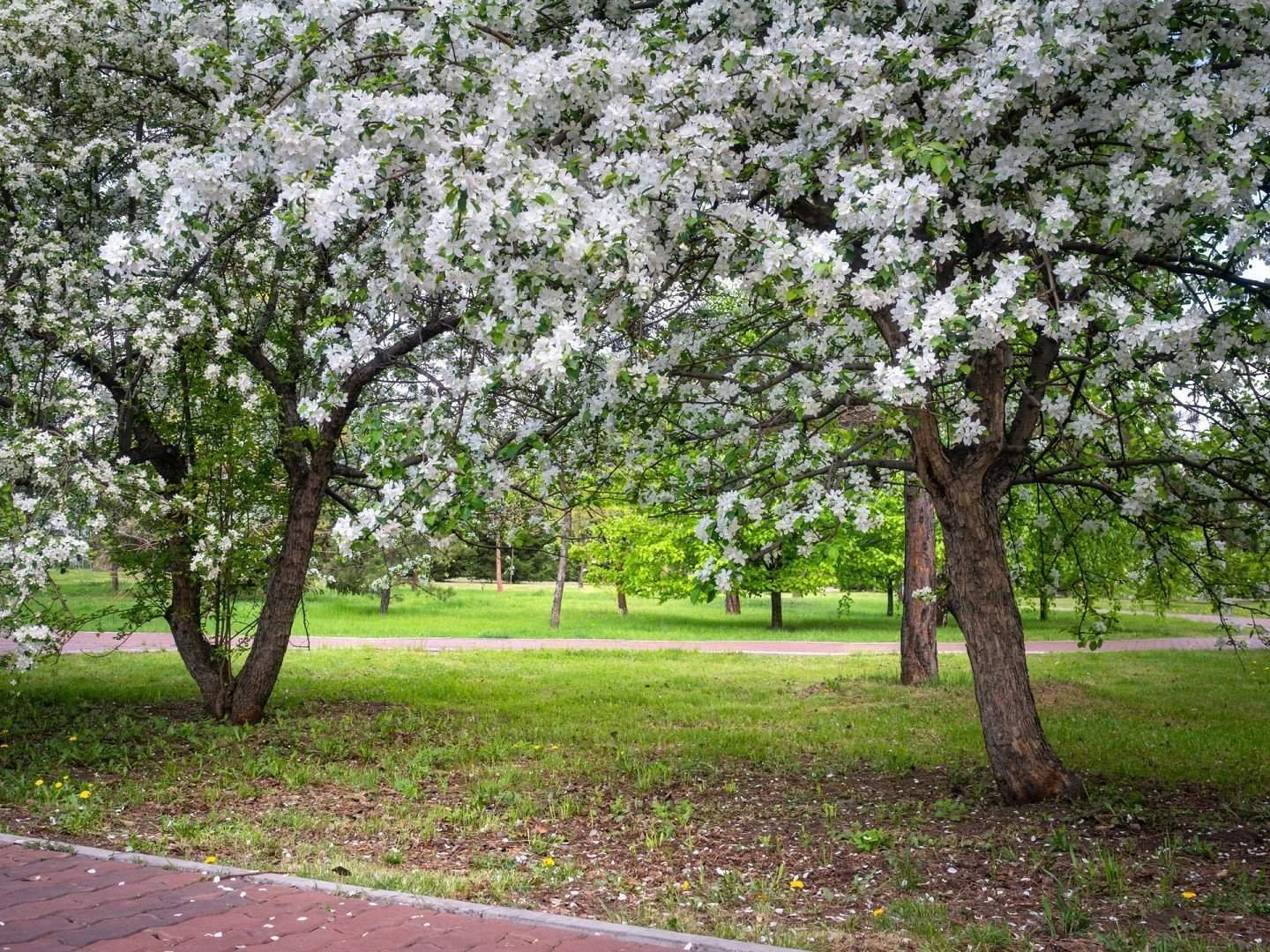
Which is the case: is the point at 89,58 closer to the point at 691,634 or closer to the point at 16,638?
the point at 16,638

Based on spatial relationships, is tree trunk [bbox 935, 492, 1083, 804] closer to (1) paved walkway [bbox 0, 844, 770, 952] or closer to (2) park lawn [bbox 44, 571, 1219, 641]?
(1) paved walkway [bbox 0, 844, 770, 952]

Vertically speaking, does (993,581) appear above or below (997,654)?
above

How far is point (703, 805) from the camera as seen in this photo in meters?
7.22

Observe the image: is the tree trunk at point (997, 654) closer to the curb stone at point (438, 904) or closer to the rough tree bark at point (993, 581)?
the rough tree bark at point (993, 581)

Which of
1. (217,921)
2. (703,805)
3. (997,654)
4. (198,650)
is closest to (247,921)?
(217,921)

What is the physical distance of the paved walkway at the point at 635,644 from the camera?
21125mm

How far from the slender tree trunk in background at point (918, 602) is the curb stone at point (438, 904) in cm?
1027

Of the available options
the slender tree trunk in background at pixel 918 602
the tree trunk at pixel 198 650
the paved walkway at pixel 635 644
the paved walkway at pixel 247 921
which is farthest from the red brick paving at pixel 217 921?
the paved walkway at pixel 635 644

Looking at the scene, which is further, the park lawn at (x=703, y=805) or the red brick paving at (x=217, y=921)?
the park lawn at (x=703, y=805)

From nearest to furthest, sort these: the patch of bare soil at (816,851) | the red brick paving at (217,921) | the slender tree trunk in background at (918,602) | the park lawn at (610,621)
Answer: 1. the red brick paving at (217,921)
2. the patch of bare soil at (816,851)
3. the slender tree trunk in background at (918,602)
4. the park lawn at (610,621)

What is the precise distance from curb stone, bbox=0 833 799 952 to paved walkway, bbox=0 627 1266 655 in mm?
14815

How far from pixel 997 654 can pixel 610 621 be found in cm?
2626

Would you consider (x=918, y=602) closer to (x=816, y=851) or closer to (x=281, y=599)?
(x=816, y=851)

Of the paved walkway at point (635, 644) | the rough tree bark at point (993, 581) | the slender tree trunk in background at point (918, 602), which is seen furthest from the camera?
the paved walkway at point (635, 644)
